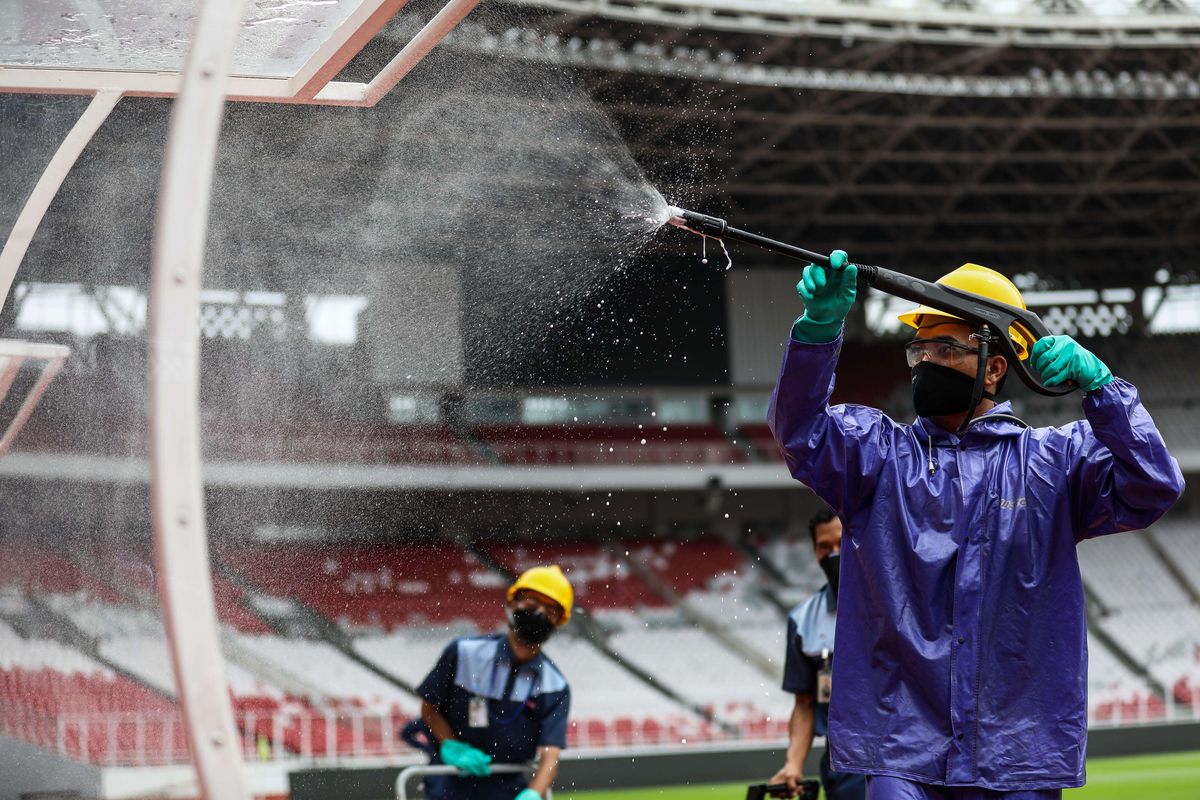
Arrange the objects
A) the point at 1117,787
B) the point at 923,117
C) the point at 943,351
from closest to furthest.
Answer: the point at 943,351 < the point at 1117,787 < the point at 923,117

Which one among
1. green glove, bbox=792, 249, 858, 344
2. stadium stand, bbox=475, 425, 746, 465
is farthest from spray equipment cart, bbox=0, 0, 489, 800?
stadium stand, bbox=475, 425, 746, 465

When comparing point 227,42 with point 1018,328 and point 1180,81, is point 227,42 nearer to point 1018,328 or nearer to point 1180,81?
point 1018,328

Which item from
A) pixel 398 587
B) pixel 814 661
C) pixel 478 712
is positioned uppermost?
pixel 398 587

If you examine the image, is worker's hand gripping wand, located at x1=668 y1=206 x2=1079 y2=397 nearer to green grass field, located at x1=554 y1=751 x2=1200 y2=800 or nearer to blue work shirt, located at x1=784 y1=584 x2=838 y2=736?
blue work shirt, located at x1=784 y1=584 x2=838 y2=736

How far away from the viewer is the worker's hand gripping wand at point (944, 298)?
318 cm

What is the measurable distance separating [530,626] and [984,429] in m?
2.79

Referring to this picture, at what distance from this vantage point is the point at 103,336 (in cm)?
553

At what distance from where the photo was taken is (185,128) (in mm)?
2301

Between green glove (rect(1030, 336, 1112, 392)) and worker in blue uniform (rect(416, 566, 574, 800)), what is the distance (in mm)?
2814

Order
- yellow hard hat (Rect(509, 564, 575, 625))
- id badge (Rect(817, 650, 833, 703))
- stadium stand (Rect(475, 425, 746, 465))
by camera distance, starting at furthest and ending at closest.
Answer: stadium stand (Rect(475, 425, 746, 465)), yellow hard hat (Rect(509, 564, 575, 625)), id badge (Rect(817, 650, 833, 703))

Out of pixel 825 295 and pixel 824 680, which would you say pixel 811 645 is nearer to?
pixel 824 680

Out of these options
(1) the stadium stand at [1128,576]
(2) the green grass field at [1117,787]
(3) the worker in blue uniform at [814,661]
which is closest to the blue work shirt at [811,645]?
(3) the worker in blue uniform at [814,661]

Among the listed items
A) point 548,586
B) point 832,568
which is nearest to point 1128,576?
point 832,568

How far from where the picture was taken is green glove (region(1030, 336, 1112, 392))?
123 inches
